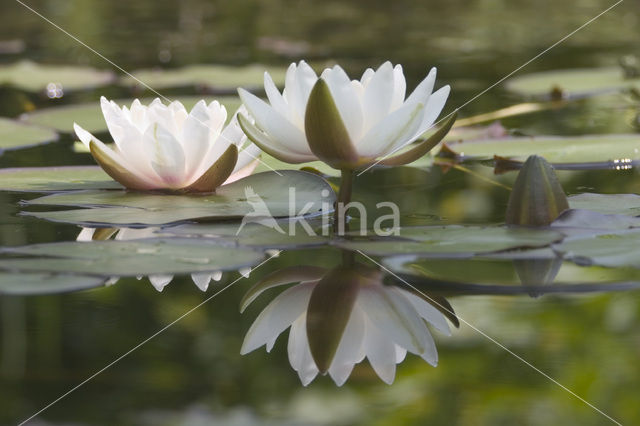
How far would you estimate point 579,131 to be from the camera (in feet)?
7.88

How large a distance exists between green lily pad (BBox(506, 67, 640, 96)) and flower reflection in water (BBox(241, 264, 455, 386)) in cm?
203

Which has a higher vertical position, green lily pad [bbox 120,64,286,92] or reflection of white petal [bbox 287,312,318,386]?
green lily pad [bbox 120,64,286,92]

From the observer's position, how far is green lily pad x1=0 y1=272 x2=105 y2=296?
113 centimetres

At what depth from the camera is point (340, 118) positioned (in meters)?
1.40

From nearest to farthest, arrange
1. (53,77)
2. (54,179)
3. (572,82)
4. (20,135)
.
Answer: (54,179) → (20,135) → (572,82) → (53,77)

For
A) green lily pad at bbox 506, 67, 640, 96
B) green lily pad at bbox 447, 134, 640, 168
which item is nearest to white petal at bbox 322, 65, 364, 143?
green lily pad at bbox 447, 134, 640, 168

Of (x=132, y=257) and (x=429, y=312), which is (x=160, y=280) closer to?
(x=132, y=257)

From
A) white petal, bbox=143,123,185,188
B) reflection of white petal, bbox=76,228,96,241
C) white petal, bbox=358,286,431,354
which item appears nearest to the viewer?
white petal, bbox=358,286,431,354

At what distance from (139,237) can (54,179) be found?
47 centimetres

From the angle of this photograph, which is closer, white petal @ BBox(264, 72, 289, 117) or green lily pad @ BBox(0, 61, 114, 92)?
white petal @ BBox(264, 72, 289, 117)

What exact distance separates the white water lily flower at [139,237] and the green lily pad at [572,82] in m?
1.95

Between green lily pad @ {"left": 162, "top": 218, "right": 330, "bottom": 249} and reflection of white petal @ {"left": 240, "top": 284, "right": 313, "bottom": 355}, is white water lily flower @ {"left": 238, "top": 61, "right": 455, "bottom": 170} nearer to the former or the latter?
green lily pad @ {"left": 162, "top": 218, "right": 330, "bottom": 249}

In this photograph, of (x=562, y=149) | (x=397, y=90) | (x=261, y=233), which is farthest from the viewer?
(x=562, y=149)

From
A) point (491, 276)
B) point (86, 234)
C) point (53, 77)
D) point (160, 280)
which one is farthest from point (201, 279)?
point (53, 77)
